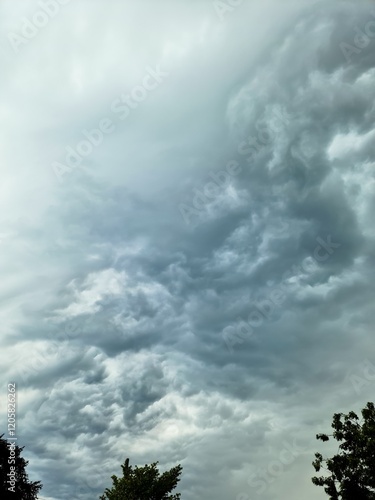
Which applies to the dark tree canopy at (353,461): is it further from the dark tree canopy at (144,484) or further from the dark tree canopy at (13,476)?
the dark tree canopy at (13,476)

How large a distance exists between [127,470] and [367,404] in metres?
22.1

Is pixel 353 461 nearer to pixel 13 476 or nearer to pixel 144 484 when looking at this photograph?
pixel 144 484

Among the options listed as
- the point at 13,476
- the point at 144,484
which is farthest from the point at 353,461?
the point at 13,476

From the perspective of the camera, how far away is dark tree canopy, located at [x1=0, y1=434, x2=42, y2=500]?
36375 millimetres

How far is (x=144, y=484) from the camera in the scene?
34469 mm

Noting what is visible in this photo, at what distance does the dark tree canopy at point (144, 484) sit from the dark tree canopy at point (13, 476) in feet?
28.9

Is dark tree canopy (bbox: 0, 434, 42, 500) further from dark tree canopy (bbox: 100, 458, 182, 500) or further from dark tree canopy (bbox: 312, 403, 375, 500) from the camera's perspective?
dark tree canopy (bbox: 312, 403, 375, 500)

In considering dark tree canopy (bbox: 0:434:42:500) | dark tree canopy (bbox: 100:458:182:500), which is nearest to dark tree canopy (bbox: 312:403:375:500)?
dark tree canopy (bbox: 100:458:182:500)

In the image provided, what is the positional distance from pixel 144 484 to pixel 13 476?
1282 centimetres

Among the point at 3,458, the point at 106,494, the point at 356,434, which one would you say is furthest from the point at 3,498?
the point at 356,434

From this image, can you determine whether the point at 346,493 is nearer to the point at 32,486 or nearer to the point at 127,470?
the point at 127,470

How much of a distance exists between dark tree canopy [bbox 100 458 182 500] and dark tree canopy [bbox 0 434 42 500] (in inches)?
346

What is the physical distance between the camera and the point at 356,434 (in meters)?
29.8

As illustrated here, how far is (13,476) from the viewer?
3697cm
